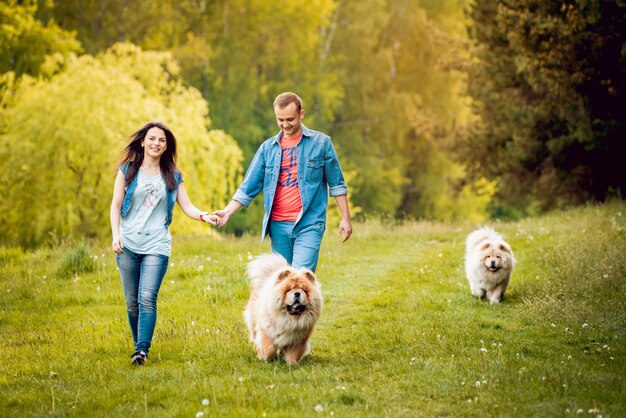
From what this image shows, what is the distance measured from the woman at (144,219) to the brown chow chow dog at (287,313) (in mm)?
1016

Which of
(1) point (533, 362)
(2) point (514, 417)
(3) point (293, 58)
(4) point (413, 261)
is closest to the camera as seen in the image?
(2) point (514, 417)

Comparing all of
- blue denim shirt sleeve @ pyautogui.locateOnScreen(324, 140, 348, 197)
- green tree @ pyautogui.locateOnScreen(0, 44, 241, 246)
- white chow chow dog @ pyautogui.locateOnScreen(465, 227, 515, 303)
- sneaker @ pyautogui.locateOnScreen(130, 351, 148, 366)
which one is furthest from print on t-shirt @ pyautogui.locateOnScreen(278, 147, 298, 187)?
green tree @ pyautogui.locateOnScreen(0, 44, 241, 246)

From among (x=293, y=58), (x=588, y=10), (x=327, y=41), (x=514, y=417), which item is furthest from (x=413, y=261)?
(x=327, y=41)

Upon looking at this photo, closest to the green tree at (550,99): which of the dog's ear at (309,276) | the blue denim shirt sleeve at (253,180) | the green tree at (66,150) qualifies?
the blue denim shirt sleeve at (253,180)

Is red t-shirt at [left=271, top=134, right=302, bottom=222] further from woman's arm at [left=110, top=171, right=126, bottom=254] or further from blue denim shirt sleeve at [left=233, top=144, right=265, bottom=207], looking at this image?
woman's arm at [left=110, top=171, right=126, bottom=254]

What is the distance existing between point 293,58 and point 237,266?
Answer: 3056 centimetres

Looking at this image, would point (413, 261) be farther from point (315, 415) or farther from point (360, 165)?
point (360, 165)

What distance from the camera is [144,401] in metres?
5.64

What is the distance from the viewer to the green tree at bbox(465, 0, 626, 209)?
52.6 feet

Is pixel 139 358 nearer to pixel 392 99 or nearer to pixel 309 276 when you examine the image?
pixel 309 276

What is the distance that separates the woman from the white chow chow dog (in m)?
4.11

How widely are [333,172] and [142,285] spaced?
2169mm

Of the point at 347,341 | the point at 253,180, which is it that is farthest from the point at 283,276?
the point at 347,341

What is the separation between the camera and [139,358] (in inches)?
268
